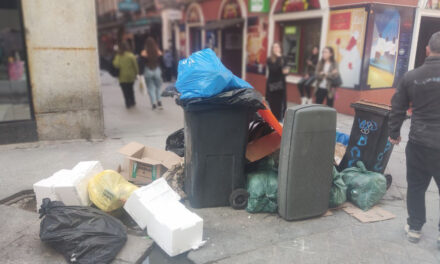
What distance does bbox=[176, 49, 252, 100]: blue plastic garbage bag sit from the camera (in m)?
3.40

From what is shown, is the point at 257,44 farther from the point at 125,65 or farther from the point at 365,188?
the point at 365,188

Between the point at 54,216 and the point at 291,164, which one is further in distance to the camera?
the point at 291,164

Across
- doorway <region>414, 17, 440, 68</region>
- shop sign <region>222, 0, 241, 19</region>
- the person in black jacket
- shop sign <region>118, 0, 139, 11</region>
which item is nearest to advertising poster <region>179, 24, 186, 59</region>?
shop sign <region>222, 0, 241, 19</region>

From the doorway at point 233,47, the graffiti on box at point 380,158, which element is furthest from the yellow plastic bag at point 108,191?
the doorway at point 233,47

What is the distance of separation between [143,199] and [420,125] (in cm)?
248

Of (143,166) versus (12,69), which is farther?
(12,69)

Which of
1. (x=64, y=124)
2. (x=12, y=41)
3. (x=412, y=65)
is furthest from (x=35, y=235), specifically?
(x=412, y=65)

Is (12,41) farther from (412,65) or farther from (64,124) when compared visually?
(412,65)

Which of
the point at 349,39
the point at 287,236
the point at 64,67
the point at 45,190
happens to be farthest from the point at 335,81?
the point at 45,190

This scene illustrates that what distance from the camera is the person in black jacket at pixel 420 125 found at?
292cm

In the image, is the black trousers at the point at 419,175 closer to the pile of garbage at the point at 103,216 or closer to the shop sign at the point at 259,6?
the pile of garbage at the point at 103,216

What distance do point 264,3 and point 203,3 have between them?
16.9 ft

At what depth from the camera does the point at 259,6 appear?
35.2 ft

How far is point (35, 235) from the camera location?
10.6 ft
